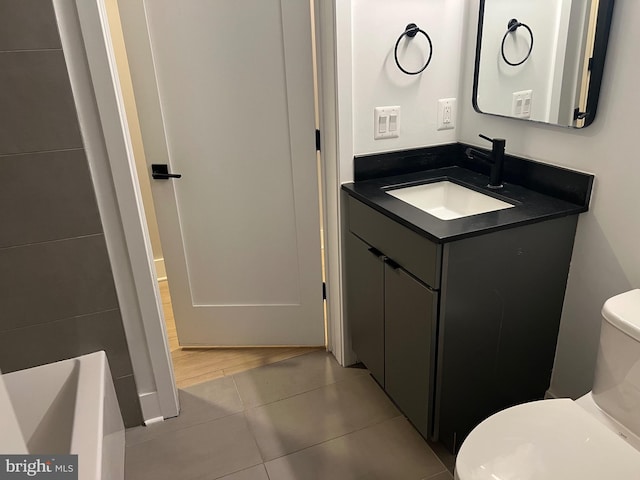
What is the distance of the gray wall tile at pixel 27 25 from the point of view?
53.7 inches

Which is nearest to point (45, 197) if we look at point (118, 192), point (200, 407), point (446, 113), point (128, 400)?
point (118, 192)

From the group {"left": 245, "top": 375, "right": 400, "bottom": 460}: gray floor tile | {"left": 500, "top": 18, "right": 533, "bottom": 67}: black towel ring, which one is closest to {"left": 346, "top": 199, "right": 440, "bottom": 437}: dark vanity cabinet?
{"left": 245, "top": 375, "right": 400, "bottom": 460}: gray floor tile

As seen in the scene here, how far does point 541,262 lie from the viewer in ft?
5.38

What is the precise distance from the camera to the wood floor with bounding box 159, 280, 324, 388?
2293 mm

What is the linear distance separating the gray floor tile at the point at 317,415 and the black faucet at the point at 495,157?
100 centimetres

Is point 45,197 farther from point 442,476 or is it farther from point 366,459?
point 442,476

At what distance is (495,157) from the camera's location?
1803mm

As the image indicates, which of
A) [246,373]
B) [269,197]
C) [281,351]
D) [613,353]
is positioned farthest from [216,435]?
[613,353]

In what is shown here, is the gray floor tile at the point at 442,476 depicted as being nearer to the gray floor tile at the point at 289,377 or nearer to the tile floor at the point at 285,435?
the tile floor at the point at 285,435

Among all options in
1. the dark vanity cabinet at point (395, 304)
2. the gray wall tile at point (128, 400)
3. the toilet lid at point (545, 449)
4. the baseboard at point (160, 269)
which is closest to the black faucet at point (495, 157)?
the dark vanity cabinet at point (395, 304)

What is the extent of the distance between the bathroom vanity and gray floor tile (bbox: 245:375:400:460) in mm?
129

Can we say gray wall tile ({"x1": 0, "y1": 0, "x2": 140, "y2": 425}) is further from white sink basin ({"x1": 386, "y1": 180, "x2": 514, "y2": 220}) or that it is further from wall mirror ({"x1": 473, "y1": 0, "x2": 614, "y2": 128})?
wall mirror ({"x1": 473, "y1": 0, "x2": 614, "y2": 128})

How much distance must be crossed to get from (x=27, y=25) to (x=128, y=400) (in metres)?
1.37

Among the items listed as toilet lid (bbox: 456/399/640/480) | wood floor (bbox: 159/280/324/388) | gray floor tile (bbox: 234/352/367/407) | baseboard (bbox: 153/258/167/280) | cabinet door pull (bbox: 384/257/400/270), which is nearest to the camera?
toilet lid (bbox: 456/399/640/480)
